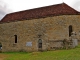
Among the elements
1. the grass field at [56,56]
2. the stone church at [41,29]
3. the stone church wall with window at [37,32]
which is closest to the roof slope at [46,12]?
the stone church at [41,29]

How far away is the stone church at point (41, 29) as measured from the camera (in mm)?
27016

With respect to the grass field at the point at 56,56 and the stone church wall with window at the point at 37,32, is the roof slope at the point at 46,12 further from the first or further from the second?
the grass field at the point at 56,56

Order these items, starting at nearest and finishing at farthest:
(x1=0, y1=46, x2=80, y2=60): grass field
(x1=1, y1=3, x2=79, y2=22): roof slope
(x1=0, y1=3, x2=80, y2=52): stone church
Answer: (x1=0, y1=46, x2=80, y2=60): grass field
(x1=0, y1=3, x2=80, y2=52): stone church
(x1=1, y1=3, x2=79, y2=22): roof slope

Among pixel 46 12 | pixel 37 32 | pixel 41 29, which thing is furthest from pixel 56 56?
pixel 46 12

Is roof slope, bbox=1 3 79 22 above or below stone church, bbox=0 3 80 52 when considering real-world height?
above

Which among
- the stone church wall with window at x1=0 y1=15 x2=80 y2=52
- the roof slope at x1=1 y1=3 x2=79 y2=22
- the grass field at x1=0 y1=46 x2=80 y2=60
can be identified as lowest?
the grass field at x1=0 y1=46 x2=80 y2=60

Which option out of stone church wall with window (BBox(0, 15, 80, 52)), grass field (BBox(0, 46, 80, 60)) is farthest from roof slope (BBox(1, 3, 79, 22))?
grass field (BBox(0, 46, 80, 60))

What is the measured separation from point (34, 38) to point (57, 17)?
520 centimetres

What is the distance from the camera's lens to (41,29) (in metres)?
28.8

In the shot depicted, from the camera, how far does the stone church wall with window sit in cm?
2706

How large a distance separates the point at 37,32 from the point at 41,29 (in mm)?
927

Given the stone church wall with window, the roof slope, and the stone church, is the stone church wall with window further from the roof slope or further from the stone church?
the roof slope

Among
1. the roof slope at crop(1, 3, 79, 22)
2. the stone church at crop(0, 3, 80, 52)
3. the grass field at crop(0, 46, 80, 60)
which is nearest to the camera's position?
the grass field at crop(0, 46, 80, 60)

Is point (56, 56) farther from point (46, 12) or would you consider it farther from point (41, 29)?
point (46, 12)
